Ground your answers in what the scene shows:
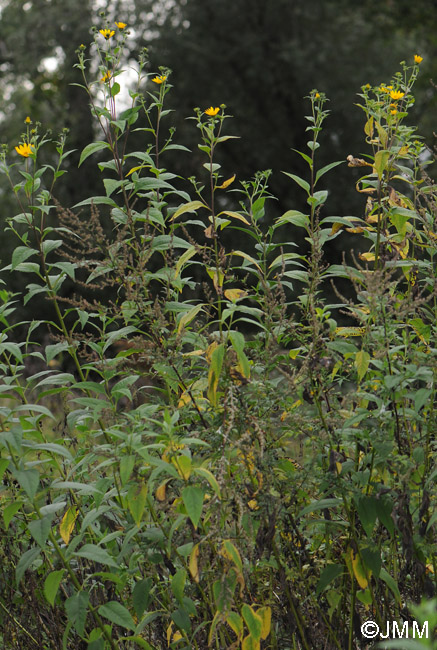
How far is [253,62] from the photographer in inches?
510

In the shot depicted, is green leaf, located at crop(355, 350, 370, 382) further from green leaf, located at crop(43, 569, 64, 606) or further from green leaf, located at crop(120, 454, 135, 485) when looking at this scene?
green leaf, located at crop(43, 569, 64, 606)

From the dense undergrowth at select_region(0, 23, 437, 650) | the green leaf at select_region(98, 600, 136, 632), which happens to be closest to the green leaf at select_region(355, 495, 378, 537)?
the dense undergrowth at select_region(0, 23, 437, 650)

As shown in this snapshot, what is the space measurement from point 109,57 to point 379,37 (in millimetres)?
12957

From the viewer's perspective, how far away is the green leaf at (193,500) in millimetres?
1632

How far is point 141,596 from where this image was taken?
1.95m

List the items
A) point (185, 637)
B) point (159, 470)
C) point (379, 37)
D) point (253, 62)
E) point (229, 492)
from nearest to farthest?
point (159, 470)
point (229, 492)
point (185, 637)
point (253, 62)
point (379, 37)

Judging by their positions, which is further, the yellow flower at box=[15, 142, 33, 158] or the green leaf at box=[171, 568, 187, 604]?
the yellow flower at box=[15, 142, 33, 158]

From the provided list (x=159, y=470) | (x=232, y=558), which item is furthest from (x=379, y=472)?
(x=159, y=470)

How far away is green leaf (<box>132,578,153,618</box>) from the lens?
194cm

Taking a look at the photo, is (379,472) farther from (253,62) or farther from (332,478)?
(253,62)

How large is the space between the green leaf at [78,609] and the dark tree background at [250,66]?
1112 centimetres

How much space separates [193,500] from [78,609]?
52 centimetres

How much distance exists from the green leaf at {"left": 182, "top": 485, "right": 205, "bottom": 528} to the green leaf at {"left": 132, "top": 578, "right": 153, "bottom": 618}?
0.43m

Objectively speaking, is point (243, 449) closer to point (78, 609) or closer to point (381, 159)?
point (78, 609)
